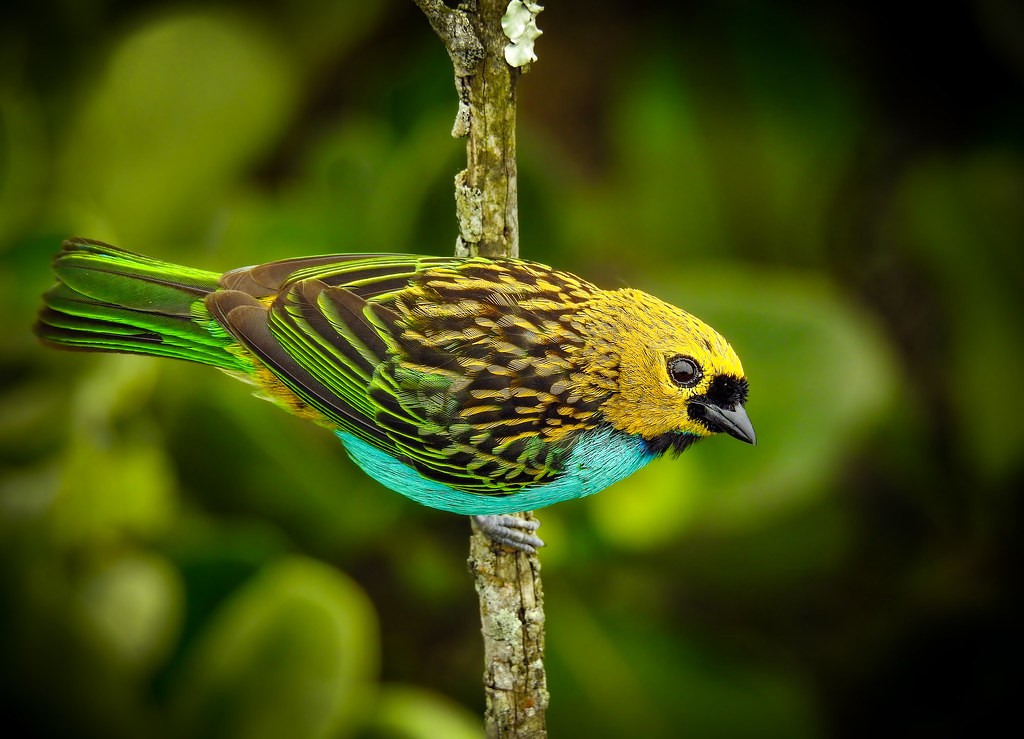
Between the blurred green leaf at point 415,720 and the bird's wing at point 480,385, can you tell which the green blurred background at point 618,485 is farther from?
the bird's wing at point 480,385

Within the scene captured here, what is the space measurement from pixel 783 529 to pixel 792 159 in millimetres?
1526

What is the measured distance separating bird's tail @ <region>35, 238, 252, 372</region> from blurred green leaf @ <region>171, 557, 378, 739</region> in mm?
891

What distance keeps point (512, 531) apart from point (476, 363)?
1.45 feet

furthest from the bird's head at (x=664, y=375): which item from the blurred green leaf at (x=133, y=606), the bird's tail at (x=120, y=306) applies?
the blurred green leaf at (x=133, y=606)

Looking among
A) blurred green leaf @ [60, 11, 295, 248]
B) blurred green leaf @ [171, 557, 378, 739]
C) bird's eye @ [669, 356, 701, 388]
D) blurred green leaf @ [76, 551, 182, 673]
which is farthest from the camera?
blurred green leaf @ [60, 11, 295, 248]

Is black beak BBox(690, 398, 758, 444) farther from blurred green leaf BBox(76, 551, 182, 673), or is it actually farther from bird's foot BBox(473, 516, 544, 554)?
blurred green leaf BBox(76, 551, 182, 673)

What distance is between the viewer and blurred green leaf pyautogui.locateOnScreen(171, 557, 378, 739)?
11.5ft

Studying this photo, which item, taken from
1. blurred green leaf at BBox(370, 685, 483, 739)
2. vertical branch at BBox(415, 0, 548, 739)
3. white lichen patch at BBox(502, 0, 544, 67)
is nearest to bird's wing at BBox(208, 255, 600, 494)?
vertical branch at BBox(415, 0, 548, 739)

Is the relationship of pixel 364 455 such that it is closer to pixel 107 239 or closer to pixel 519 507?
pixel 519 507

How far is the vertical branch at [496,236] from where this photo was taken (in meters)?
2.65

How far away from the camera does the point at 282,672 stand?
139 inches

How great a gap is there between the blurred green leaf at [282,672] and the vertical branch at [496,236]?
739 millimetres

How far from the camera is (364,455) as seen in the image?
10.4 ft

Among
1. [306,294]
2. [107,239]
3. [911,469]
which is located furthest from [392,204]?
[911,469]
